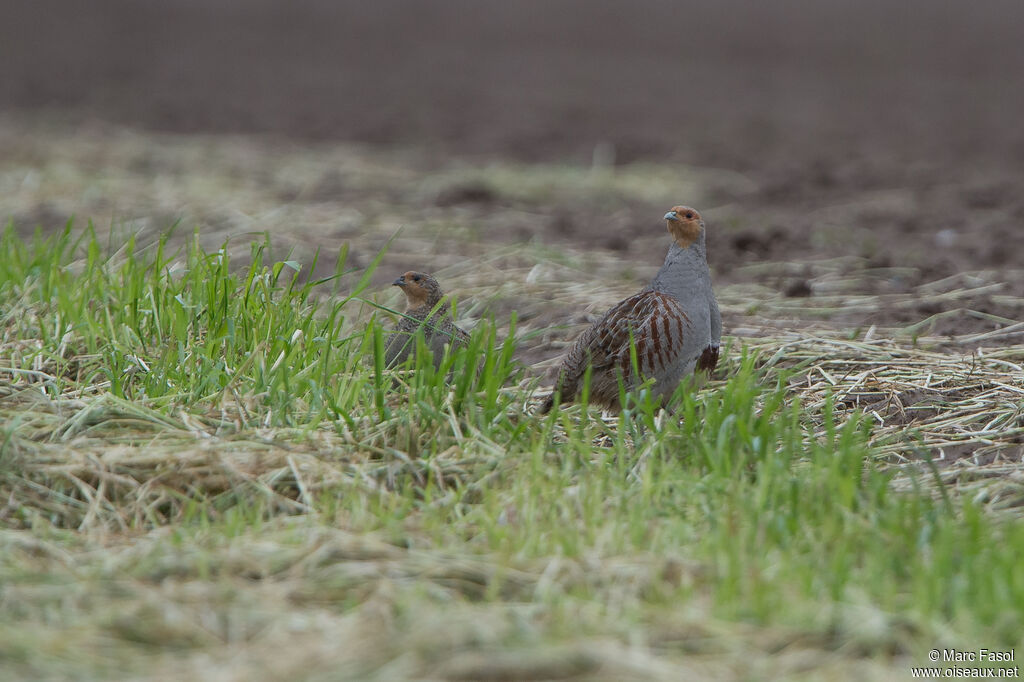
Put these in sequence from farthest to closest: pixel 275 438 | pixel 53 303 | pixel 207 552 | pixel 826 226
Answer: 1. pixel 826 226
2. pixel 53 303
3. pixel 275 438
4. pixel 207 552

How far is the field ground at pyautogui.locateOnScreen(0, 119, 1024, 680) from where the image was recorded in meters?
2.33

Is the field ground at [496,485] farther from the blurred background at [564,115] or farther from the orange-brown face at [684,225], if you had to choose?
the blurred background at [564,115]

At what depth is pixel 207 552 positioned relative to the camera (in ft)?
8.70

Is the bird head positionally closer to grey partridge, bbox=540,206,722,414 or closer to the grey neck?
grey partridge, bbox=540,206,722,414

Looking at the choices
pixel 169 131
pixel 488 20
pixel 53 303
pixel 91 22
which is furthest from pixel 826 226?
pixel 91 22

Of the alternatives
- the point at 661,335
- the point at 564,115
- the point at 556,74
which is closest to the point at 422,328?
the point at 661,335

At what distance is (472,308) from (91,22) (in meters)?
11.4

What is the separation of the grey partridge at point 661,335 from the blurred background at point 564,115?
59.6 inches

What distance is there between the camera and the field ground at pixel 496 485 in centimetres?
233

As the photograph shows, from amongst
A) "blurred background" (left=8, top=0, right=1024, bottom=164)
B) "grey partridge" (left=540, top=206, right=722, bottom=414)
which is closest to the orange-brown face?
"grey partridge" (left=540, top=206, right=722, bottom=414)

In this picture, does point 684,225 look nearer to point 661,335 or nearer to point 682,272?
point 682,272

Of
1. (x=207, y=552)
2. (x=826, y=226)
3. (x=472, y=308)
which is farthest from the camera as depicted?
(x=826, y=226)

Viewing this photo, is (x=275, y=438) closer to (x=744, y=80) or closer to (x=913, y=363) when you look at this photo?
(x=913, y=363)

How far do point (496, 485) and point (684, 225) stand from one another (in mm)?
1118
